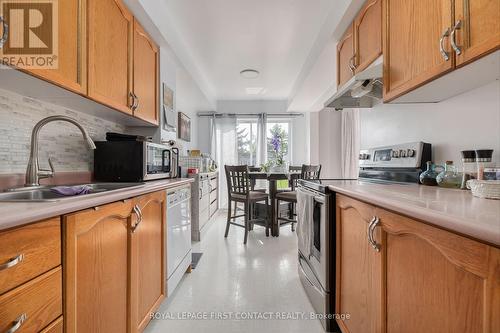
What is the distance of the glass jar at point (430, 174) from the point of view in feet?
4.74

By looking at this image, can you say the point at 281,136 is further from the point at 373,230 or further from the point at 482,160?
the point at 373,230

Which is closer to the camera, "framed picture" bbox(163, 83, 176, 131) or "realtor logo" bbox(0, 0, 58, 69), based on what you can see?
"realtor logo" bbox(0, 0, 58, 69)

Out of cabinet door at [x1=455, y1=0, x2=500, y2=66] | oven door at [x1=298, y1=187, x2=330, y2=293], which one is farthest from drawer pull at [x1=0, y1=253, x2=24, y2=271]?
cabinet door at [x1=455, y1=0, x2=500, y2=66]

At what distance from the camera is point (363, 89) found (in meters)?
1.79

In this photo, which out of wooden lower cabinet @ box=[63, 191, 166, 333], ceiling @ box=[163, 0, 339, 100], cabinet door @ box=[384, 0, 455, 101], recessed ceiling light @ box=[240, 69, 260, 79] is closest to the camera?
wooden lower cabinet @ box=[63, 191, 166, 333]

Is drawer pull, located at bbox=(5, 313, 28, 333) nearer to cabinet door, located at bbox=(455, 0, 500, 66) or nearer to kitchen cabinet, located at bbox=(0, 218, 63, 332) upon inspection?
kitchen cabinet, located at bbox=(0, 218, 63, 332)

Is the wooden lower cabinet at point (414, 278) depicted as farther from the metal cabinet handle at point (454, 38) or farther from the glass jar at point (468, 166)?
the metal cabinet handle at point (454, 38)

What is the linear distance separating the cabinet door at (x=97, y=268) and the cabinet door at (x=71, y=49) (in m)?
0.66

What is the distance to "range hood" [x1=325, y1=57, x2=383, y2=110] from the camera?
63.6 inches

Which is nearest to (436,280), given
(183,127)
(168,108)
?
(168,108)

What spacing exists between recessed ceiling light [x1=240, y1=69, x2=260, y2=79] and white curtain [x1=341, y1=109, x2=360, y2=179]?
1775 millimetres

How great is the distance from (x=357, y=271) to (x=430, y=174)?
2.58ft

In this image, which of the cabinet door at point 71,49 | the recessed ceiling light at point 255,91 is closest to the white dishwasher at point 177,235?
the cabinet door at point 71,49

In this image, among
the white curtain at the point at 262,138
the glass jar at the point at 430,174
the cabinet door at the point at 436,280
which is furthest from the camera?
the white curtain at the point at 262,138
